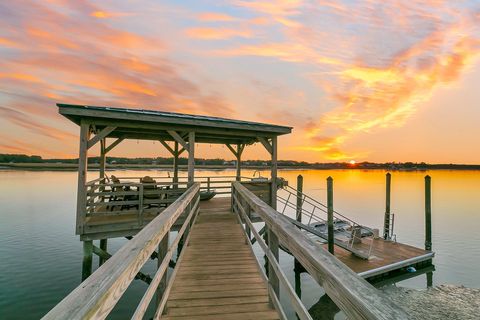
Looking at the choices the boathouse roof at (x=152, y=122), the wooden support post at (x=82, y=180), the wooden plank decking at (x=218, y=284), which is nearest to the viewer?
the wooden plank decking at (x=218, y=284)

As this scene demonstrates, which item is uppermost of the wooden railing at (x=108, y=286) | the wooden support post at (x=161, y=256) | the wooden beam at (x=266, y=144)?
the wooden beam at (x=266, y=144)

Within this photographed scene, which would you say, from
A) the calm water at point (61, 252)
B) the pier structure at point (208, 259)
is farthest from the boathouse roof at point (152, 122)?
the calm water at point (61, 252)

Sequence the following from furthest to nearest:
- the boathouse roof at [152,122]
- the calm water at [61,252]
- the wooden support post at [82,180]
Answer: the calm water at [61,252], the boathouse roof at [152,122], the wooden support post at [82,180]

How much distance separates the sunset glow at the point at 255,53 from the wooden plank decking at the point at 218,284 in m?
7.02

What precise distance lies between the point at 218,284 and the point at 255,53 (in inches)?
423

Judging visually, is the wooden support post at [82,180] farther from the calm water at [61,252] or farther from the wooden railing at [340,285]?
the wooden railing at [340,285]

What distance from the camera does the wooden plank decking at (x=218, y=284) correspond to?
2822 millimetres

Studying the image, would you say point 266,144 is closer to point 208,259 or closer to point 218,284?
point 208,259

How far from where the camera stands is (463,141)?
35125mm

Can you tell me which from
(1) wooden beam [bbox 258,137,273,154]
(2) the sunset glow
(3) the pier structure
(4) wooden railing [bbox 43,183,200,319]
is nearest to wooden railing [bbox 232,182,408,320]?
(3) the pier structure

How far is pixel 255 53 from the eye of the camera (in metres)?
11.8

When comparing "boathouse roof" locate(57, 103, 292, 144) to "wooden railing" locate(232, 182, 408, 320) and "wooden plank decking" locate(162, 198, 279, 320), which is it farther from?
"wooden railing" locate(232, 182, 408, 320)

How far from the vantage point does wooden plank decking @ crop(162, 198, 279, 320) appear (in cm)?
282

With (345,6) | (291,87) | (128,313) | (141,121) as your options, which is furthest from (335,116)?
(128,313)
